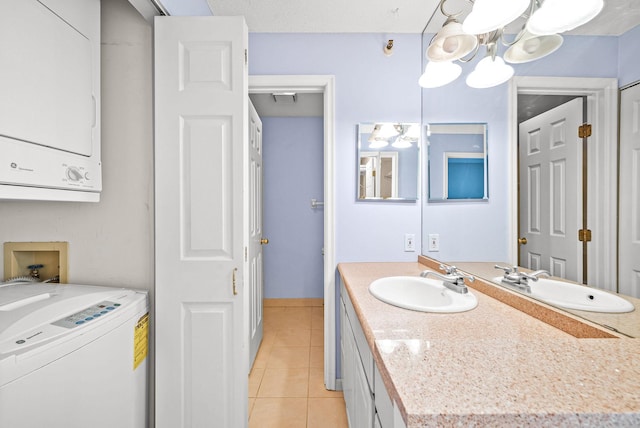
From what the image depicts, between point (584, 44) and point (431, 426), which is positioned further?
point (584, 44)

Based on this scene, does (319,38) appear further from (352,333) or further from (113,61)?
(352,333)

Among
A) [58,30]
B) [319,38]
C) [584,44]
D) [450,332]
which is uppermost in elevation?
[319,38]

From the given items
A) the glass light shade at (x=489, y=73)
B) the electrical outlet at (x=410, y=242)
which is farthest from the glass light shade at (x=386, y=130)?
the electrical outlet at (x=410, y=242)

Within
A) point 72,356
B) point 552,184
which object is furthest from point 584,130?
point 72,356

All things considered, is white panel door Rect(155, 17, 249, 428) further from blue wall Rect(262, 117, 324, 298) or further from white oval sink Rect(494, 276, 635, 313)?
blue wall Rect(262, 117, 324, 298)

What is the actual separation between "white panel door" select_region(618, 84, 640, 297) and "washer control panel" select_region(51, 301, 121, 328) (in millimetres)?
1642

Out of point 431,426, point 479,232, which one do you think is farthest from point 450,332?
point 479,232

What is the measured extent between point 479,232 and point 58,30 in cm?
199

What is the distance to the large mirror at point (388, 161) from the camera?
186 centimetres

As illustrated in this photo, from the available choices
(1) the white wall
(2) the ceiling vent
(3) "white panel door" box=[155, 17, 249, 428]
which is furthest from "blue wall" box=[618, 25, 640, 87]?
(2) the ceiling vent

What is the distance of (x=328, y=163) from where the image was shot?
1.85m

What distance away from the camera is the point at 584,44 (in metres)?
0.81

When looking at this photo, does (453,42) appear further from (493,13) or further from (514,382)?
(514,382)

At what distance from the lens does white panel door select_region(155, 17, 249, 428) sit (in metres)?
1.25
